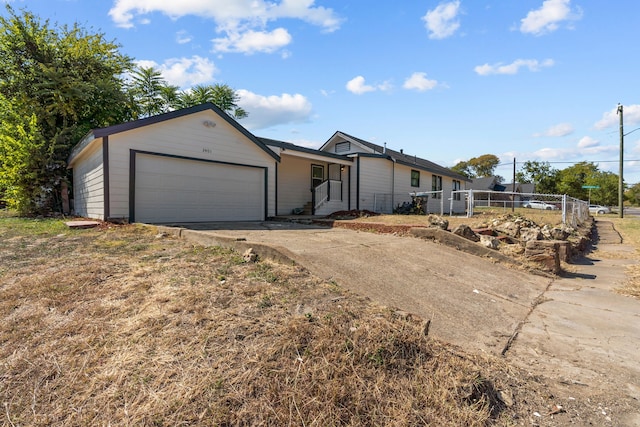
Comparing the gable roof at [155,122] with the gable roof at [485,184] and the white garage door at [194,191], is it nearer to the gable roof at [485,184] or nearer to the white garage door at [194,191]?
the white garage door at [194,191]

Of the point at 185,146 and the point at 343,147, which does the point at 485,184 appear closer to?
the point at 343,147

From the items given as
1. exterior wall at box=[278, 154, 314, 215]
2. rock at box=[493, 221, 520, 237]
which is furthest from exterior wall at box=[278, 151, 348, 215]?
rock at box=[493, 221, 520, 237]

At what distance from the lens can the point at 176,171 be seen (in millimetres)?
9680

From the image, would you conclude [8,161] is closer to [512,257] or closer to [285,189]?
[285,189]

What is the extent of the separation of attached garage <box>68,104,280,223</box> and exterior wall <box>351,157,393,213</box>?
4.63 metres

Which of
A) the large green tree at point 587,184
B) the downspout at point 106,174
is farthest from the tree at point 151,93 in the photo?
the large green tree at point 587,184

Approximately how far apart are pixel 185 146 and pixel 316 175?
269 inches

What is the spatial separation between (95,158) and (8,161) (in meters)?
5.06

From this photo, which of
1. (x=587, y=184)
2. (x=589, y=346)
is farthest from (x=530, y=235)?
(x=587, y=184)

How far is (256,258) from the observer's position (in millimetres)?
4500

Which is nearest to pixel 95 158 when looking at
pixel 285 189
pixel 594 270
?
pixel 285 189

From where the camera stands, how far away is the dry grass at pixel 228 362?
1930 millimetres

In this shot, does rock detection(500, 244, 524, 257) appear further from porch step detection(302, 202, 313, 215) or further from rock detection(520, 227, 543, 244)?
porch step detection(302, 202, 313, 215)

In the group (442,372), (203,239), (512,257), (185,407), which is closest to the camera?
(185,407)
